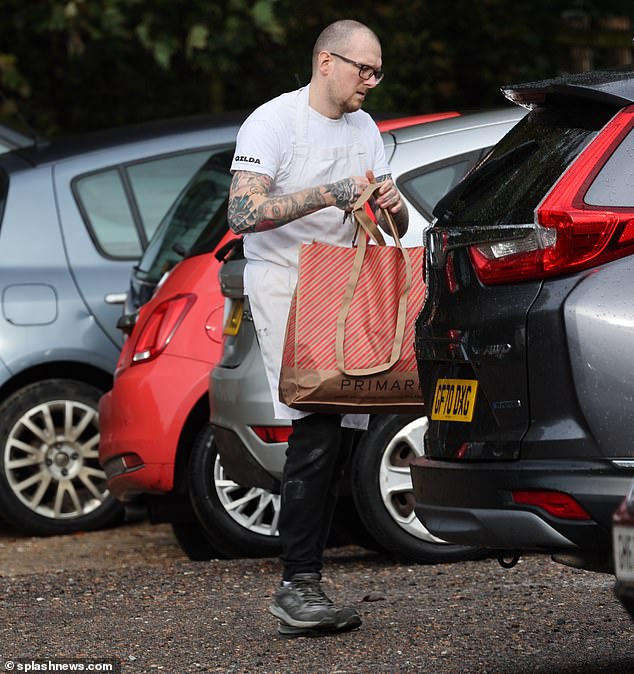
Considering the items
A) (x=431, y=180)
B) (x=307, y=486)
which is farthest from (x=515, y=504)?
(x=431, y=180)

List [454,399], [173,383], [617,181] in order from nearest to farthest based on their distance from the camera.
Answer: [617,181]
[454,399]
[173,383]

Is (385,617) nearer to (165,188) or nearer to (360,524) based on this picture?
(360,524)

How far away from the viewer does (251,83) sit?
1356cm

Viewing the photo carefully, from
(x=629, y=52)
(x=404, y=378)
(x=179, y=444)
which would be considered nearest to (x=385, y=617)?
(x=404, y=378)

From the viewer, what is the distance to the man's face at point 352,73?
529 centimetres

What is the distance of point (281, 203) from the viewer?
5.14m

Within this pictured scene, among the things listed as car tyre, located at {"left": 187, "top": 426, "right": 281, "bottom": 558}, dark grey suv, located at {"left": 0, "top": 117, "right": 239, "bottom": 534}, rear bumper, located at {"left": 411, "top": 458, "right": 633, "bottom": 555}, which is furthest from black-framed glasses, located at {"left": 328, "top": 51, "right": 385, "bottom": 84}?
dark grey suv, located at {"left": 0, "top": 117, "right": 239, "bottom": 534}

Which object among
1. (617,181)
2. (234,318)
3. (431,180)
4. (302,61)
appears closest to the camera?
(617,181)

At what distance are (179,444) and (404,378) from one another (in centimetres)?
190

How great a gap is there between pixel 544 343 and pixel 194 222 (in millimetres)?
3446

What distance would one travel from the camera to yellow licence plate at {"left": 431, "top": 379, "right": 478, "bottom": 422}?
4.38 m

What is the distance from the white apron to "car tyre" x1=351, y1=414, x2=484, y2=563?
1.05 meters

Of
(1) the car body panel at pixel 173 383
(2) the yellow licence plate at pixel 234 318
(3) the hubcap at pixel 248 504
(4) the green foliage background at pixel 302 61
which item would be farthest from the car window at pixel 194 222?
(4) the green foliage background at pixel 302 61

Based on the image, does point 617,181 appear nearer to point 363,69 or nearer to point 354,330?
point 354,330
